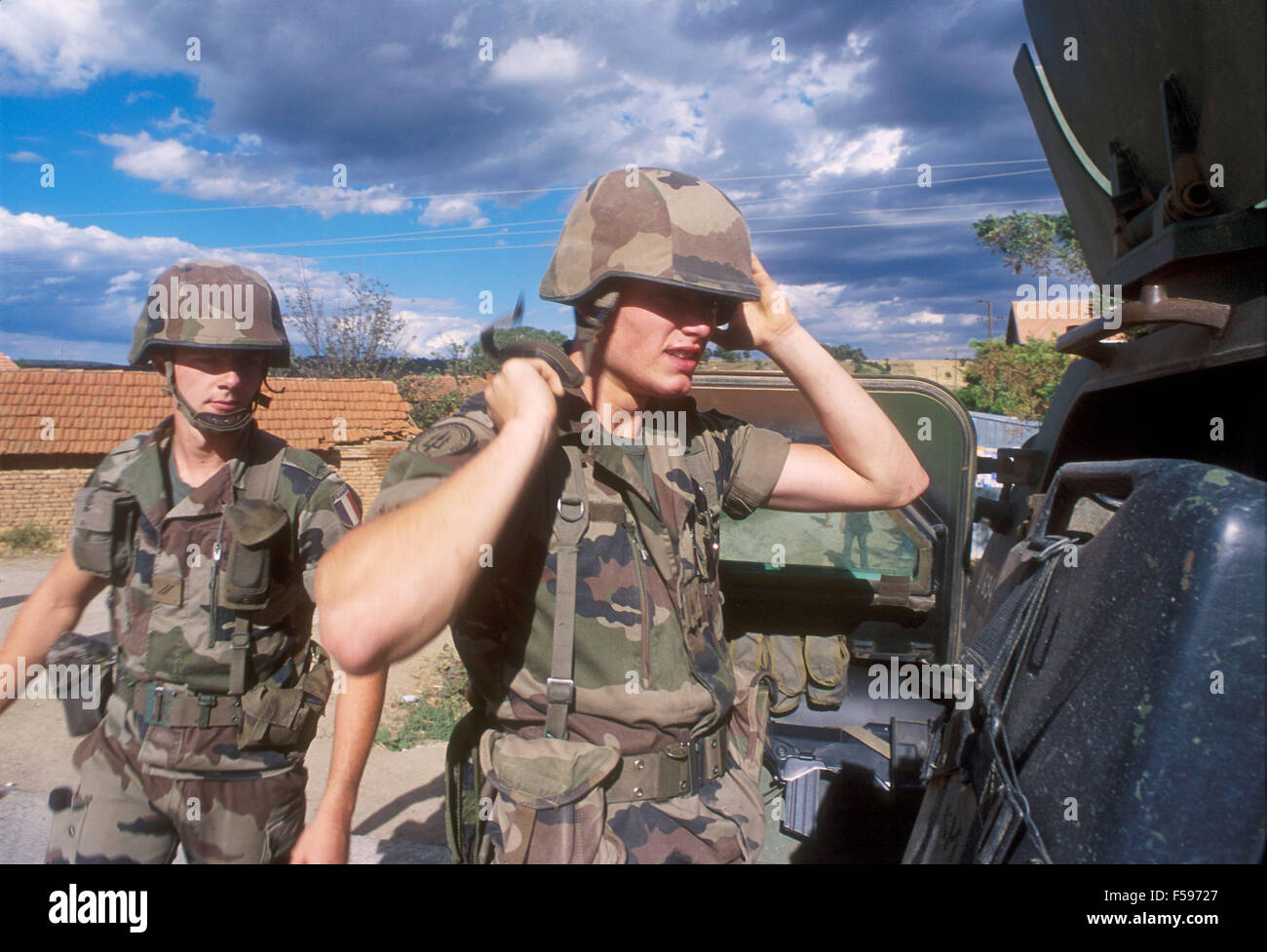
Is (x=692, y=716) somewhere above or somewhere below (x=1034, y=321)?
below

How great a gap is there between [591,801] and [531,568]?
1.51ft

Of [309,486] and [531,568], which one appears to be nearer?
[531,568]

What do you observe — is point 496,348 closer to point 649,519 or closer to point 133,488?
point 649,519

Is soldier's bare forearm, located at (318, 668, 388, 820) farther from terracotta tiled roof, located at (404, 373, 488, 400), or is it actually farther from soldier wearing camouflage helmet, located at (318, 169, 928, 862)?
terracotta tiled roof, located at (404, 373, 488, 400)

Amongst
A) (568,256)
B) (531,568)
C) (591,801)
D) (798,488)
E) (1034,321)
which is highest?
(1034,321)

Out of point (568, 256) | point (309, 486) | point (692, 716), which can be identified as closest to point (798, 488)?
point (692, 716)

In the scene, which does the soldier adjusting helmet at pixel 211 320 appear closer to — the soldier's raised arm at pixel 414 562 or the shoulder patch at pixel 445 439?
the shoulder patch at pixel 445 439

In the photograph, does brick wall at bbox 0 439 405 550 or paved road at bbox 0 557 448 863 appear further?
brick wall at bbox 0 439 405 550

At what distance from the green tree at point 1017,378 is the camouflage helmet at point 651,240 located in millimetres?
18949

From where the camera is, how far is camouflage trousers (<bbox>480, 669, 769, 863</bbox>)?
5.09ft

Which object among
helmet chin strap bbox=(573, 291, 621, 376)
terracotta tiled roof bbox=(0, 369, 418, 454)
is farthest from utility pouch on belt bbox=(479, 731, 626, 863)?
terracotta tiled roof bbox=(0, 369, 418, 454)

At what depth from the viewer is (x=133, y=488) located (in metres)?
2.46

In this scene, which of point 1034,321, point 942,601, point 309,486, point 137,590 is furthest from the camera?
point 1034,321

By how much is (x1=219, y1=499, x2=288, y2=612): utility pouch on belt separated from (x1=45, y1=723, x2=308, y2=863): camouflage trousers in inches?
20.0
